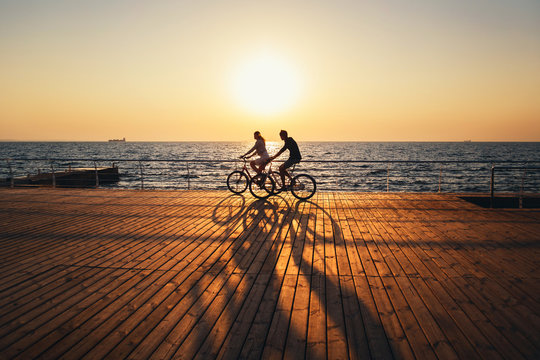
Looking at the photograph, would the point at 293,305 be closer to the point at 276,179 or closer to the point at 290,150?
the point at 290,150

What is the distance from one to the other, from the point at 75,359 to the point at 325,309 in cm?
207

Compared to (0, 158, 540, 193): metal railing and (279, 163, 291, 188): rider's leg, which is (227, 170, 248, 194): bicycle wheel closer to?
(0, 158, 540, 193): metal railing

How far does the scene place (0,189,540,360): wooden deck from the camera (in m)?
2.53

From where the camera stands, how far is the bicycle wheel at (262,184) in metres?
9.09

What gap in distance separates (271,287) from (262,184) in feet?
18.7

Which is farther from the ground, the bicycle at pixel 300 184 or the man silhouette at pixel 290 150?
the man silhouette at pixel 290 150

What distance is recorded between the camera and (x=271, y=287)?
354 centimetres

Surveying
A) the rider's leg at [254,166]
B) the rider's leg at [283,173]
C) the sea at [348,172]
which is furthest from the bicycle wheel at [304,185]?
the rider's leg at [254,166]

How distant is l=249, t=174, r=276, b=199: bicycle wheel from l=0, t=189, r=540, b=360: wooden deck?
2.26 meters

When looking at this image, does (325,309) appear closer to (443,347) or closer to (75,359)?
(443,347)

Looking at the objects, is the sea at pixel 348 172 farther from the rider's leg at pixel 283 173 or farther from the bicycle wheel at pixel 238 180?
the rider's leg at pixel 283 173

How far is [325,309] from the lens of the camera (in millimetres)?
3051

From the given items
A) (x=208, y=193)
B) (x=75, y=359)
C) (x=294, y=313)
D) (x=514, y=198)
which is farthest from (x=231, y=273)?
(x=514, y=198)

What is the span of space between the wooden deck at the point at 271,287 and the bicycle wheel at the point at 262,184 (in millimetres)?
2260
